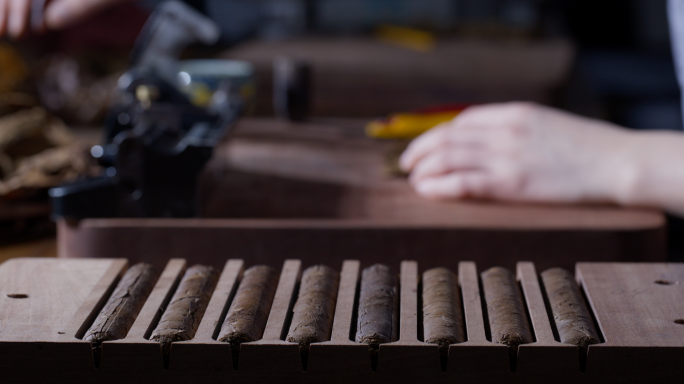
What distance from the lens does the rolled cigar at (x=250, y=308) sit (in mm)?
352

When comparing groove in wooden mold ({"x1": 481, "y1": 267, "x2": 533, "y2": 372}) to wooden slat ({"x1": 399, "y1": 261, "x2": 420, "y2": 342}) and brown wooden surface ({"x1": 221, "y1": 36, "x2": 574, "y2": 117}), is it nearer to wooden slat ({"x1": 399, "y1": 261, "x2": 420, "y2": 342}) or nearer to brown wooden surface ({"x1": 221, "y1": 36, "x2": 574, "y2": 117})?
wooden slat ({"x1": 399, "y1": 261, "x2": 420, "y2": 342})

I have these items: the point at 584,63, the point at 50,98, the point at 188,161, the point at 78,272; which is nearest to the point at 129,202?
the point at 188,161

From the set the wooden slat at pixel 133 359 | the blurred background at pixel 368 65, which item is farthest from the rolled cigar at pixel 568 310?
the blurred background at pixel 368 65

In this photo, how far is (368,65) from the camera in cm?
175

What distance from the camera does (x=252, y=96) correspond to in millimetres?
1260

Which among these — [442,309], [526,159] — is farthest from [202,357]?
[526,159]

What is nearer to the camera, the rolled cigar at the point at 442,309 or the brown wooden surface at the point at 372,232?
the rolled cigar at the point at 442,309

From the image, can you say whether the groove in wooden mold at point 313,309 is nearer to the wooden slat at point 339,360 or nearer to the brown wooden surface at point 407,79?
the wooden slat at point 339,360

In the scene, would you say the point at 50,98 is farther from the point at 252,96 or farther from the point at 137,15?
the point at 137,15

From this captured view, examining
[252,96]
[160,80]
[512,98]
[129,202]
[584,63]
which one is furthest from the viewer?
[584,63]

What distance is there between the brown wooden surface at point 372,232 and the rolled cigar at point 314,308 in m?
0.14

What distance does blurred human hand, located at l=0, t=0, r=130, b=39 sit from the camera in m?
0.80

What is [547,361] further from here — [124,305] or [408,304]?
[124,305]

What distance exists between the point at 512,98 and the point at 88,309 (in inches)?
53.6
